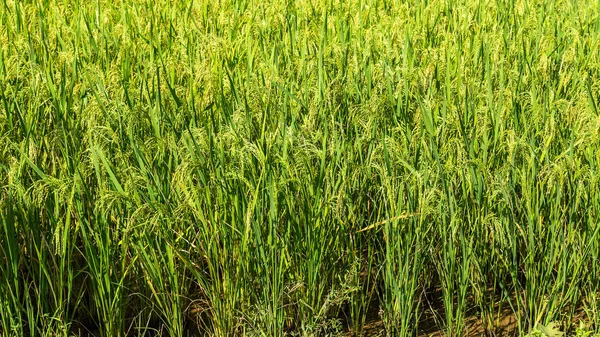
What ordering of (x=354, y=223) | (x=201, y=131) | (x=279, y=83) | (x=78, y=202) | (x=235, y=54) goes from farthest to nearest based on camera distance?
1. (x=235, y=54)
2. (x=279, y=83)
3. (x=354, y=223)
4. (x=201, y=131)
5. (x=78, y=202)

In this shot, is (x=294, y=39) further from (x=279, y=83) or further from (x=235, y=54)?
(x=279, y=83)

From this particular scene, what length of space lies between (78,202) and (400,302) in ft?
2.79

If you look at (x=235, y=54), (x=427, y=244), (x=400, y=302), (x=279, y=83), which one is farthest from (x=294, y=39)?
(x=400, y=302)

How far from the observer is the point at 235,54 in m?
3.47

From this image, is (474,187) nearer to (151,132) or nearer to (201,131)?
(201,131)

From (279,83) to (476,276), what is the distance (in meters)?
0.84

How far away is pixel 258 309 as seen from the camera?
224 cm

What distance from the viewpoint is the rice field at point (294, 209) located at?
2234 mm

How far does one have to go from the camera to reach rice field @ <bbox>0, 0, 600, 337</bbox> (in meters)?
2.23

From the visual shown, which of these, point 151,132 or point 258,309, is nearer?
point 258,309

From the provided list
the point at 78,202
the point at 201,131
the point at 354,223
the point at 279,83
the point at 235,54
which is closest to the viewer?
the point at 78,202

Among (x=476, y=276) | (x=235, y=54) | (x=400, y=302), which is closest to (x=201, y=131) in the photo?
(x=400, y=302)

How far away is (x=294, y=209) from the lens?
235 cm

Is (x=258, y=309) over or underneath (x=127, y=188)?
underneath
